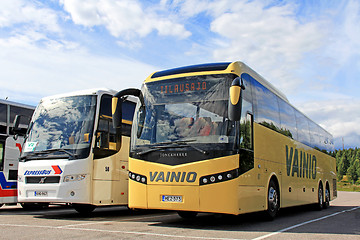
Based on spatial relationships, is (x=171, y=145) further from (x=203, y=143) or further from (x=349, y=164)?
(x=349, y=164)

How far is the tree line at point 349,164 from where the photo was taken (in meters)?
148

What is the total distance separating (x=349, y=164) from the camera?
16438 cm

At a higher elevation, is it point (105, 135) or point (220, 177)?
point (105, 135)

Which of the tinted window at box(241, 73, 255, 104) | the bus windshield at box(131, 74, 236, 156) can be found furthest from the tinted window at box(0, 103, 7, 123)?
the tinted window at box(241, 73, 255, 104)

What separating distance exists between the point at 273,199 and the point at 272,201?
84 mm

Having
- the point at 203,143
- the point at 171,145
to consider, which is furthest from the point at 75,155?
the point at 203,143

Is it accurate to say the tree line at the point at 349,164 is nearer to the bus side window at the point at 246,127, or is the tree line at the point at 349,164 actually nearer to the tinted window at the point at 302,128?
the tinted window at the point at 302,128

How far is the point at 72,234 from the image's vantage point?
25.7ft

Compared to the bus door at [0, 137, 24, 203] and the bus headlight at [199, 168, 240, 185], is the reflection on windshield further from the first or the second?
the bus headlight at [199, 168, 240, 185]

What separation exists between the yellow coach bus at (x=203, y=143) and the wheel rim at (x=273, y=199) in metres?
0.03

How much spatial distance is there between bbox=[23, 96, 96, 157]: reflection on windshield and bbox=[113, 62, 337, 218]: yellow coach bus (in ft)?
4.88

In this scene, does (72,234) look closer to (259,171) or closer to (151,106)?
(151,106)

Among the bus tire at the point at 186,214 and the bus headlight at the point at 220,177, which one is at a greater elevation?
the bus headlight at the point at 220,177

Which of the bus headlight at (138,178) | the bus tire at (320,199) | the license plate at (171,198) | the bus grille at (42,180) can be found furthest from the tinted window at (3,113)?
the bus tire at (320,199)
